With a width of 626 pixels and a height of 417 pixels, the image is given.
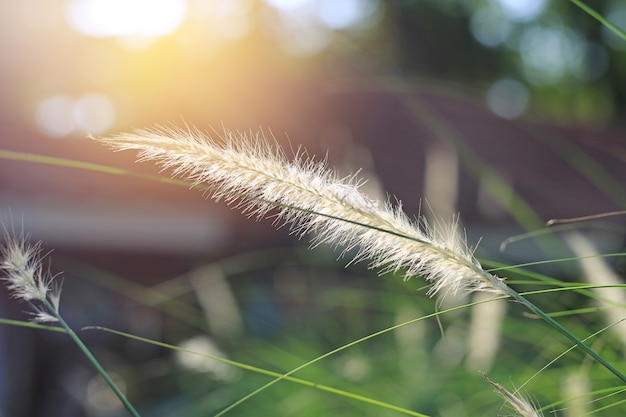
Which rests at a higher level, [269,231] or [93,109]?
[93,109]

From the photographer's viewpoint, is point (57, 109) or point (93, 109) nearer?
point (93, 109)

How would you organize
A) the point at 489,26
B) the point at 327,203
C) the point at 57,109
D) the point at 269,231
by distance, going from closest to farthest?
the point at 327,203 < the point at 269,231 < the point at 57,109 < the point at 489,26

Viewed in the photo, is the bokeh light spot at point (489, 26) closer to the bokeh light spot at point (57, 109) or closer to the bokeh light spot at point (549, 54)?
the bokeh light spot at point (549, 54)

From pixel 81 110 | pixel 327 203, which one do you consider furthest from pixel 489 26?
pixel 327 203

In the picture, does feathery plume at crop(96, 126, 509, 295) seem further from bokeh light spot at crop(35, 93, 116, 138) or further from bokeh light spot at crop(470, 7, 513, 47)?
bokeh light spot at crop(470, 7, 513, 47)

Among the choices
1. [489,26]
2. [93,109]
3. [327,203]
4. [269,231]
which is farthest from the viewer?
[489,26]

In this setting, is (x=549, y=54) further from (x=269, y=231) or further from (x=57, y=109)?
(x=269, y=231)

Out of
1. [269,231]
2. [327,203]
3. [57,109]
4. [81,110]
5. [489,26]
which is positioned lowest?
[327,203]

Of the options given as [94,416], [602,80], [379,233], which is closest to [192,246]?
[94,416]

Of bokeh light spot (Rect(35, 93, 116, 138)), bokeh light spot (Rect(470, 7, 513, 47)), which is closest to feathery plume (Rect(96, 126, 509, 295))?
bokeh light spot (Rect(35, 93, 116, 138))

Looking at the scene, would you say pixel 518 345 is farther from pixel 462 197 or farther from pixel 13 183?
pixel 13 183
